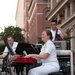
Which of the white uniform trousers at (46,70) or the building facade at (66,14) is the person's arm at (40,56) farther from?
the building facade at (66,14)

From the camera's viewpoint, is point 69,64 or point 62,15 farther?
point 62,15

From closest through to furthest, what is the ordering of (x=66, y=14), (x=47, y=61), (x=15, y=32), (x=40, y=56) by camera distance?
(x=40, y=56) → (x=47, y=61) → (x=66, y=14) → (x=15, y=32)

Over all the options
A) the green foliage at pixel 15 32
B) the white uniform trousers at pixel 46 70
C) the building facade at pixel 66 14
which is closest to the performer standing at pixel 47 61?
the white uniform trousers at pixel 46 70

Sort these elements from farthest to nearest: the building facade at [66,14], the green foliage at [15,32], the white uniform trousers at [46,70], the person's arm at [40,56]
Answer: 1. the green foliage at [15,32]
2. the building facade at [66,14]
3. the white uniform trousers at [46,70]
4. the person's arm at [40,56]

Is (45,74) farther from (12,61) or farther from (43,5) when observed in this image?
(43,5)

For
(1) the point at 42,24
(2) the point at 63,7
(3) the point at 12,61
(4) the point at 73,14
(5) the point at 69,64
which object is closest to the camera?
(3) the point at 12,61

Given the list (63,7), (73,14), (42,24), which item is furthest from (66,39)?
(42,24)

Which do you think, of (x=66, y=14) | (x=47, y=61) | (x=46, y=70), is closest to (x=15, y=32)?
(x=66, y=14)

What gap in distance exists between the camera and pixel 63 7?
43344 mm

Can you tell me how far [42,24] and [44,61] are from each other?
208 ft

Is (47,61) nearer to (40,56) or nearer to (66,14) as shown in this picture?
(40,56)

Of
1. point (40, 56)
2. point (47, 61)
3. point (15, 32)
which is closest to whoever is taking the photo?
point (40, 56)

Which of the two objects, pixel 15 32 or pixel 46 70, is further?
pixel 15 32

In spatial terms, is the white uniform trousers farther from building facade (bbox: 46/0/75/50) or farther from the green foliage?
the green foliage
